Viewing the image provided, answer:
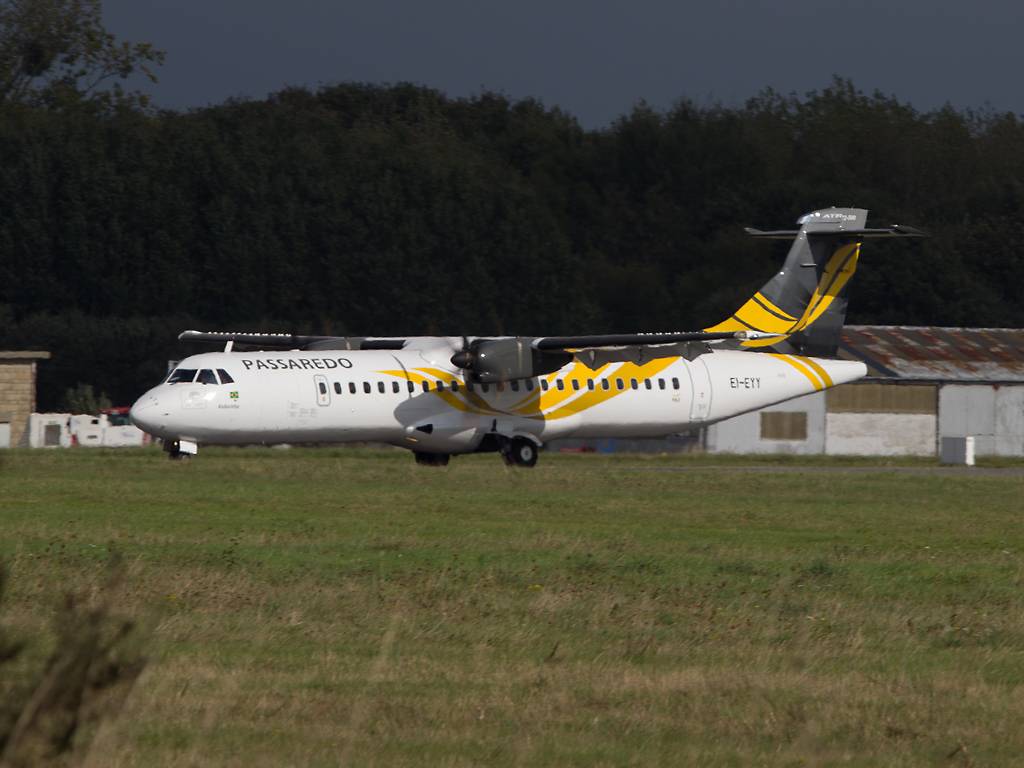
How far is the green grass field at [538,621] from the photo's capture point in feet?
28.9

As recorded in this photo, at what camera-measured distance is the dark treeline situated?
193 feet

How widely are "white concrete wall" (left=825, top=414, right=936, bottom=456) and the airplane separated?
7.56 m

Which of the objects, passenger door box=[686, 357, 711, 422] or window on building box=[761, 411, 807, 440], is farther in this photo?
window on building box=[761, 411, 807, 440]

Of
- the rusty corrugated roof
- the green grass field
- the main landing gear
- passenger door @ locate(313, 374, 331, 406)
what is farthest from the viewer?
the rusty corrugated roof

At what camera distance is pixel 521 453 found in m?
34.3

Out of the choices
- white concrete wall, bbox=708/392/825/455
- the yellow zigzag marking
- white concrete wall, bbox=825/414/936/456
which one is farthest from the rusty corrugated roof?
the yellow zigzag marking

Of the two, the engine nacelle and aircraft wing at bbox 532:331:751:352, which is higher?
aircraft wing at bbox 532:331:751:352

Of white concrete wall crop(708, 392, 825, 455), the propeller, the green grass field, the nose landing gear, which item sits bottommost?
the green grass field

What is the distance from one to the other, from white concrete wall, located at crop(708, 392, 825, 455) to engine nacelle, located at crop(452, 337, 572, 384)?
12.6m

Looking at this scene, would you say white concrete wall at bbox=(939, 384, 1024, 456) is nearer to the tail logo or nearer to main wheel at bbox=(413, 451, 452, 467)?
the tail logo

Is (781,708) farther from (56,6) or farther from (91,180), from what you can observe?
(56,6)

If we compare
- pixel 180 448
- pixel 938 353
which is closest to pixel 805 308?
pixel 938 353

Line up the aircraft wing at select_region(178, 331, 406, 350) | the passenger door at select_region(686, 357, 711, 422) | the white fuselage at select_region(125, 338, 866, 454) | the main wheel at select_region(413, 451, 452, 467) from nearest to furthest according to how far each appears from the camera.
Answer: the white fuselage at select_region(125, 338, 866, 454) < the main wheel at select_region(413, 451, 452, 467) < the passenger door at select_region(686, 357, 711, 422) < the aircraft wing at select_region(178, 331, 406, 350)

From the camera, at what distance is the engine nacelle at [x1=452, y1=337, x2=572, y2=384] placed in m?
32.8
